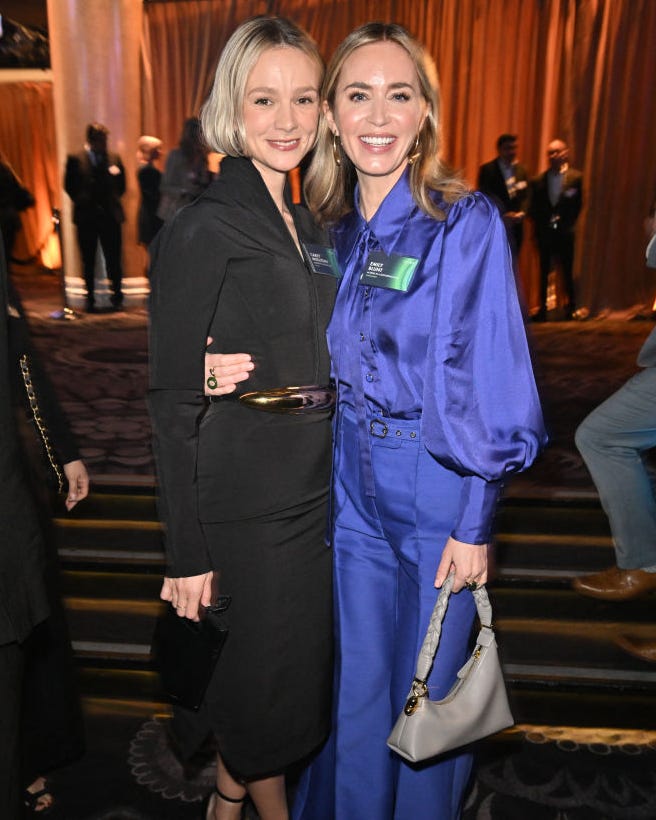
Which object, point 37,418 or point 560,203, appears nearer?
point 37,418

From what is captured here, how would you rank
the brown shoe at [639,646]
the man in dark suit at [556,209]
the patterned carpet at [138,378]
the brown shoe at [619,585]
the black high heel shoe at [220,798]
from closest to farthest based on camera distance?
the black high heel shoe at [220,798] < the brown shoe at [639,646] < the brown shoe at [619,585] < the patterned carpet at [138,378] < the man in dark suit at [556,209]

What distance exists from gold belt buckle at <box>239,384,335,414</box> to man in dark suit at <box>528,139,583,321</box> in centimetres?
714

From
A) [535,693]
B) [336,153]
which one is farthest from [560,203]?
[336,153]

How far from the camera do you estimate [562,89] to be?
855 centimetres

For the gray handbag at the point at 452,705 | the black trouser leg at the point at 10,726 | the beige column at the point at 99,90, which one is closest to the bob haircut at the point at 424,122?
the gray handbag at the point at 452,705

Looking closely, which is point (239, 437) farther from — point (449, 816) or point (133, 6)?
point (133, 6)

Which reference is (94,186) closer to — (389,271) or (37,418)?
(37,418)

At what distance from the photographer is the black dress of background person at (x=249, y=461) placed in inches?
61.5

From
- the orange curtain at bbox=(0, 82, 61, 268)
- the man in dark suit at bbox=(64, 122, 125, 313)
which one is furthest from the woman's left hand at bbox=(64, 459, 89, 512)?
the orange curtain at bbox=(0, 82, 61, 268)

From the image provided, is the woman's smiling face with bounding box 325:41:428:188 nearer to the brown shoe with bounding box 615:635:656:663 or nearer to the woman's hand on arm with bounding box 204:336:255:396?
the woman's hand on arm with bounding box 204:336:255:396

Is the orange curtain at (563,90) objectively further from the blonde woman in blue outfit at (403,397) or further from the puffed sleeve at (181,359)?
the puffed sleeve at (181,359)

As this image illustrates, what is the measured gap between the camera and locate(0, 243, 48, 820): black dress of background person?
129cm

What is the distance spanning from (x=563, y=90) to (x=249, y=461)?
815cm

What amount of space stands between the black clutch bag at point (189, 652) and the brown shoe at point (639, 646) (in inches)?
69.5
